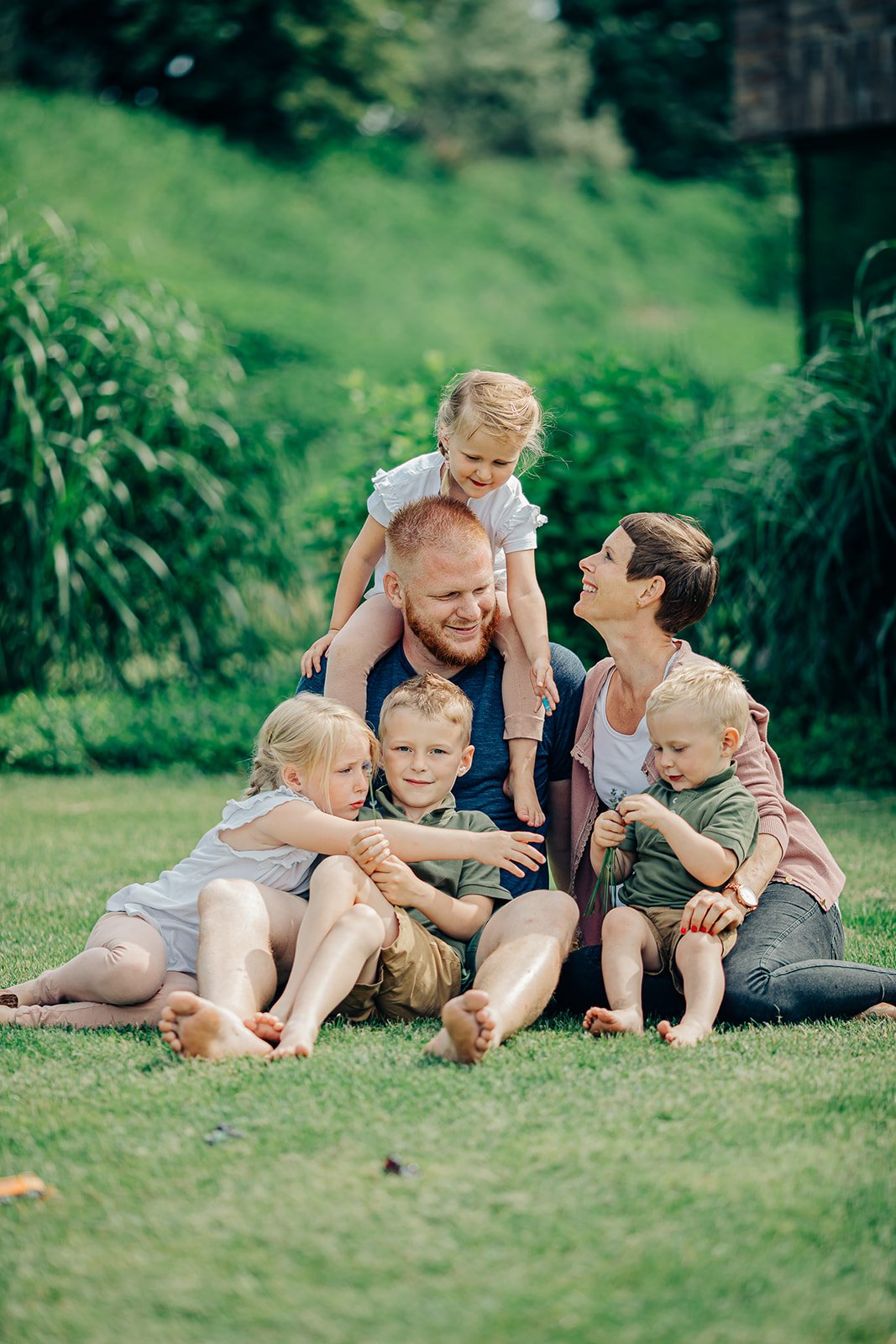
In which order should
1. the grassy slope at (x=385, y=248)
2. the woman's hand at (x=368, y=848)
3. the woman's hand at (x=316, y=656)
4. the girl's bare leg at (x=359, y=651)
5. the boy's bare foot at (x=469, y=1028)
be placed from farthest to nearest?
the grassy slope at (x=385, y=248) < the woman's hand at (x=316, y=656) < the girl's bare leg at (x=359, y=651) < the woman's hand at (x=368, y=848) < the boy's bare foot at (x=469, y=1028)

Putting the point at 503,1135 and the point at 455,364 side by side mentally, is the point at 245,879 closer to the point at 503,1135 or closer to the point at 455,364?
the point at 503,1135

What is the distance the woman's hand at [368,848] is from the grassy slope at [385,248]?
13.8 metres

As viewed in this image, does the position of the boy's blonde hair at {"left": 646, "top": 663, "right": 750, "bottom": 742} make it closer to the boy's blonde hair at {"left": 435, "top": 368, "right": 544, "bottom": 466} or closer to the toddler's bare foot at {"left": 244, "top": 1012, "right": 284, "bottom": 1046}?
the boy's blonde hair at {"left": 435, "top": 368, "right": 544, "bottom": 466}

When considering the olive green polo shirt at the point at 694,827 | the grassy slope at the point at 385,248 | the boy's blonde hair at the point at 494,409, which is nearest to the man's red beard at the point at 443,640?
the boy's blonde hair at the point at 494,409

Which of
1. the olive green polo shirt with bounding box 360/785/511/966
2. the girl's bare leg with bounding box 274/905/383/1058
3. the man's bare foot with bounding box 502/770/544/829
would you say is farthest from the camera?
the man's bare foot with bounding box 502/770/544/829

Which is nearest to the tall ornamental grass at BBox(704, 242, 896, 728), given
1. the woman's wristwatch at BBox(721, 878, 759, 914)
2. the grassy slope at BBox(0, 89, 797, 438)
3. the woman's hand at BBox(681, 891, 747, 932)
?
the woman's wristwatch at BBox(721, 878, 759, 914)

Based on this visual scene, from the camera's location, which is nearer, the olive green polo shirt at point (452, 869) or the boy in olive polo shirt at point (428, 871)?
the boy in olive polo shirt at point (428, 871)

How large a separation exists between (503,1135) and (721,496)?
4.88 metres

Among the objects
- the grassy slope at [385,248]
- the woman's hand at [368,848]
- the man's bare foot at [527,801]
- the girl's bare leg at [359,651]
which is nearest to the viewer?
the woman's hand at [368,848]

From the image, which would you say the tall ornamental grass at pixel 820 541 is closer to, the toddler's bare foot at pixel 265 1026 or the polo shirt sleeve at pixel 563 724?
the polo shirt sleeve at pixel 563 724

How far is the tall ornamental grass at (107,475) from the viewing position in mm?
7461

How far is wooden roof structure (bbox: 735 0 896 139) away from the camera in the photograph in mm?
8867

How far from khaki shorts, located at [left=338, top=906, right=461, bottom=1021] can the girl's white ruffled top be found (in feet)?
3.65

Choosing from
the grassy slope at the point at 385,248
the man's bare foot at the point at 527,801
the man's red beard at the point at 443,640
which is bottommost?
the man's bare foot at the point at 527,801
